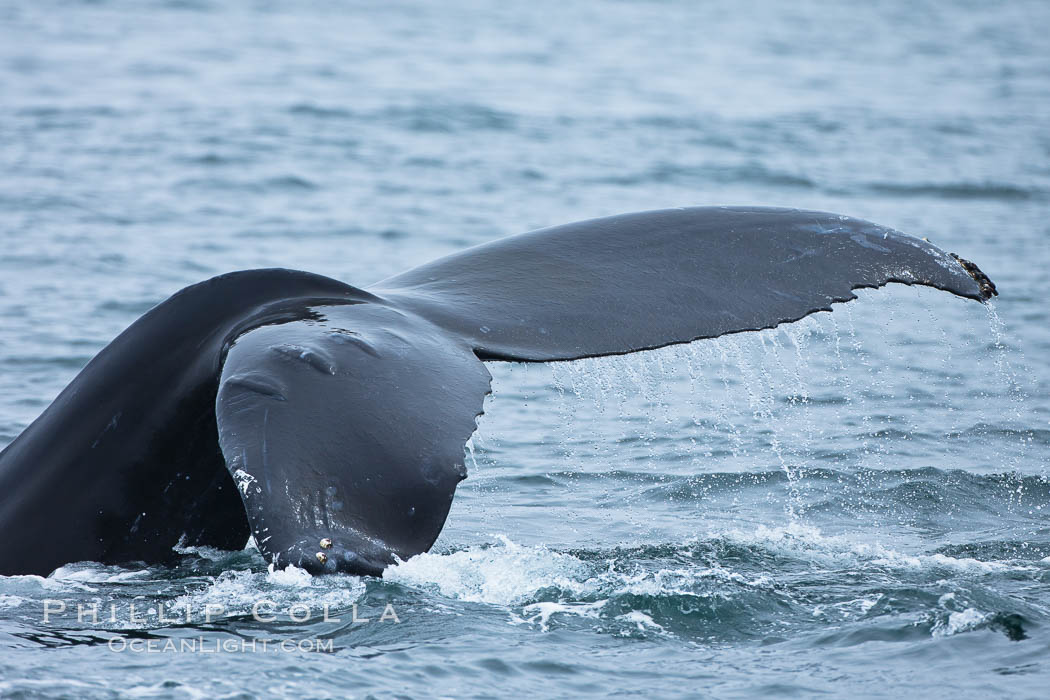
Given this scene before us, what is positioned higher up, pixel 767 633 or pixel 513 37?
pixel 513 37

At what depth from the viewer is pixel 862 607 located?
15.9 ft

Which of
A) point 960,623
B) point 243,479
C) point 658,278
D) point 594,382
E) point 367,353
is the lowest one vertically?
point 594,382

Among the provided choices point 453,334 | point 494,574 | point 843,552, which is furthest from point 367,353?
point 843,552

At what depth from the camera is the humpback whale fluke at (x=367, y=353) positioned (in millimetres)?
3672

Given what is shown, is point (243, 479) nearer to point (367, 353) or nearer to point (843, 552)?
point (367, 353)

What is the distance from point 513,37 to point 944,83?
1194 cm

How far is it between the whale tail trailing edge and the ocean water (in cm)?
24

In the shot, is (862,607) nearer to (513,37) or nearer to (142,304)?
(142,304)

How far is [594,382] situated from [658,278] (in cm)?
456

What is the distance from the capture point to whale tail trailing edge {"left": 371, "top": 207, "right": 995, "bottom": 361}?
423 centimetres

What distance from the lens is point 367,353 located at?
395 cm

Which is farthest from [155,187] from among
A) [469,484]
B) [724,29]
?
[724,29]

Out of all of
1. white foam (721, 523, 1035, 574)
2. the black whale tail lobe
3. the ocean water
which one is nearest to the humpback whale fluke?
the black whale tail lobe

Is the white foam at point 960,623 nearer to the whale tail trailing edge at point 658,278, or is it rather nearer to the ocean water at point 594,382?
the ocean water at point 594,382
